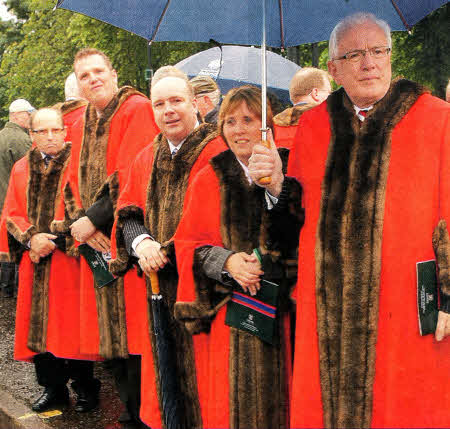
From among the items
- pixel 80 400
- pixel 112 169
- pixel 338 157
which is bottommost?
pixel 80 400

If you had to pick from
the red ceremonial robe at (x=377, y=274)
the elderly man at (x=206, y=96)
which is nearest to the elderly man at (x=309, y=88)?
the elderly man at (x=206, y=96)

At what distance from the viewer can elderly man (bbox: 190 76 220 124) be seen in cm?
540

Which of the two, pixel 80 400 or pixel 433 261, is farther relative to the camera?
pixel 80 400

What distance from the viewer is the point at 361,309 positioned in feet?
9.58

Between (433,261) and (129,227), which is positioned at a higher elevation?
(129,227)

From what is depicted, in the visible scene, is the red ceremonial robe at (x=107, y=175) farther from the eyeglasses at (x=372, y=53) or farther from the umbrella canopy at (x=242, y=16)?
the eyeglasses at (x=372, y=53)

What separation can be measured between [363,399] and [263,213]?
936mm

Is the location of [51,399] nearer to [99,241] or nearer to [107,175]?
[99,241]

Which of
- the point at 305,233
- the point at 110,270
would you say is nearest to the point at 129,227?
the point at 110,270

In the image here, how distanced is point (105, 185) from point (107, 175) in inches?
A: 5.3

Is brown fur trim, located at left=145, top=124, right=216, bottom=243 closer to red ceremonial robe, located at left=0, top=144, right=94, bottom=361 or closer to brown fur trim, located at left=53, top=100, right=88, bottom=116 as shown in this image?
red ceremonial robe, located at left=0, top=144, right=94, bottom=361

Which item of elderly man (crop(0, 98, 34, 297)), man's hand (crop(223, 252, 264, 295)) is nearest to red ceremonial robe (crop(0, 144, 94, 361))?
man's hand (crop(223, 252, 264, 295))

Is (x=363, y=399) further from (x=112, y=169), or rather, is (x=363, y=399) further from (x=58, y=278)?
(x=58, y=278)

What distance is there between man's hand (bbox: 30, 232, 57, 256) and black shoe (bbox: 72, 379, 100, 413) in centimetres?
96
